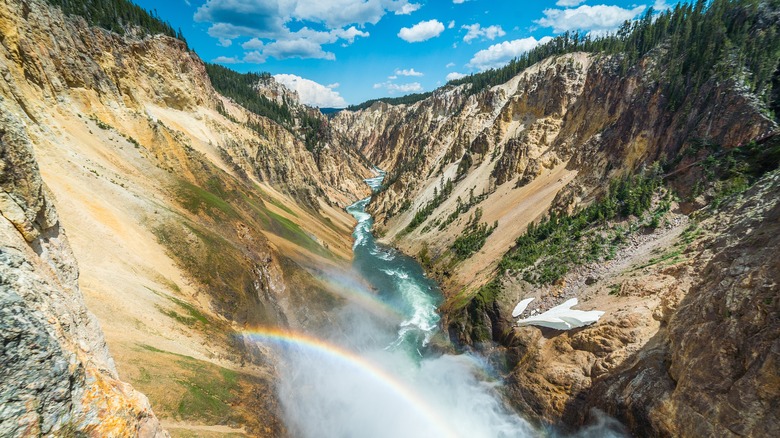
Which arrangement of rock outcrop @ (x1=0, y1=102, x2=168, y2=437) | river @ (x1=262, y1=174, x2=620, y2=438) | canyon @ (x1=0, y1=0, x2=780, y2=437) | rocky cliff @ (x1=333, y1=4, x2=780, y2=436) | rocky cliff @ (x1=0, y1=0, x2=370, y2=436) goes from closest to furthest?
rock outcrop @ (x1=0, y1=102, x2=168, y2=437) < rocky cliff @ (x1=0, y1=0, x2=370, y2=436) < canyon @ (x1=0, y1=0, x2=780, y2=437) < rocky cliff @ (x1=333, y1=4, x2=780, y2=436) < river @ (x1=262, y1=174, x2=620, y2=438)

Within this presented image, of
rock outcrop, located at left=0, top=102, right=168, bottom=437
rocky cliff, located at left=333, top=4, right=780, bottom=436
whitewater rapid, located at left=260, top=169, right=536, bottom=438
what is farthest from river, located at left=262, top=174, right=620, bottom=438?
rock outcrop, located at left=0, top=102, right=168, bottom=437

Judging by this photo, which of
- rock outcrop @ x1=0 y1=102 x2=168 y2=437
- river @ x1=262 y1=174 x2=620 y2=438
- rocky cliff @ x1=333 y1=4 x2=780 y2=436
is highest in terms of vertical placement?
rock outcrop @ x1=0 y1=102 x2=168 y2=437

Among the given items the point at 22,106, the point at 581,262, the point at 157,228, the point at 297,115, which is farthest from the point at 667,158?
the point at 297,115

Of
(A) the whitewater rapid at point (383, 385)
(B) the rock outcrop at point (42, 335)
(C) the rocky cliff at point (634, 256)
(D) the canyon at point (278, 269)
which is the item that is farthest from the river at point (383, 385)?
(B) the rock outcrop at point (42, 335)

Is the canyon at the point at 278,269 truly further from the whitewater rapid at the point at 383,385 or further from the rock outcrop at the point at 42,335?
the whitewater rapid at the point at 383,385

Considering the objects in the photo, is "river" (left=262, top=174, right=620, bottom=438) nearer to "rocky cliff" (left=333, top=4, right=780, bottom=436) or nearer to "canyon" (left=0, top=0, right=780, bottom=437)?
"canyon" (left=0, top=0, right=780, bottom=437)

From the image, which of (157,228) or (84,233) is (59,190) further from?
(157,228)
